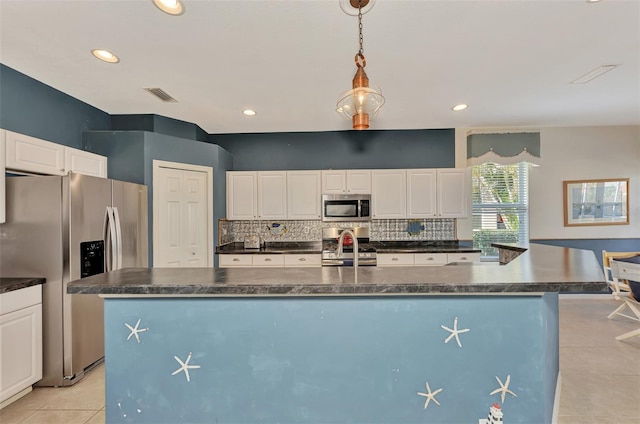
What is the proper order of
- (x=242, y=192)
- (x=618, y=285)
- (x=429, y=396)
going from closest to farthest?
(x=429, y=396), (x=618, y=285), (x=242, y=192)

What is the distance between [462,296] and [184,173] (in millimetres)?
3572

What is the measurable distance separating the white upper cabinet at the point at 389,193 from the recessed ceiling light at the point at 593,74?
6.81ft

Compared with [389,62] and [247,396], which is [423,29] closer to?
[389,62]

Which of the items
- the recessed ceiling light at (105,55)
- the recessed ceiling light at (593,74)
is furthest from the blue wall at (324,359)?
the recessed ceiling light at (593,74)

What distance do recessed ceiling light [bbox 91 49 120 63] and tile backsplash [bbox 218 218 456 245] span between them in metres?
2.55

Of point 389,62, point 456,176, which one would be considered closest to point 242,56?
point 389,62

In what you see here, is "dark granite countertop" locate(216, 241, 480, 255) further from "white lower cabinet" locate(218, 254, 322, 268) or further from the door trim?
the door trim

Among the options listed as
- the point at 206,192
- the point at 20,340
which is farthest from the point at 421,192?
the point at 20,340

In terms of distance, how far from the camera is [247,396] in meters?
1.39

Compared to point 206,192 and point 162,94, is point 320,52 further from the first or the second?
point 206,192

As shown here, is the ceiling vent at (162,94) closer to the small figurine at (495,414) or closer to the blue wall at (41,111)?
the blue wall at (41,111)

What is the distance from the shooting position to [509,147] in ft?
14.8

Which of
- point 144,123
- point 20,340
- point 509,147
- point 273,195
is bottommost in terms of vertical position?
point 20,340

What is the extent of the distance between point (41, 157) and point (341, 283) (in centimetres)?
280
